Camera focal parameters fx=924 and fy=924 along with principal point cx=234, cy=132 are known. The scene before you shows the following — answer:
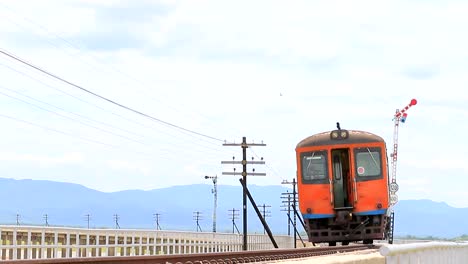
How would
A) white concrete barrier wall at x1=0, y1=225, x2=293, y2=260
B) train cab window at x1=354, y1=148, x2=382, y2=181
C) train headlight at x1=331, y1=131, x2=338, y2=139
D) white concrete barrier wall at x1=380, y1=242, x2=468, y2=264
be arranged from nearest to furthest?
white concrete barrier wall at x1=380, y1=242, x2=468, y2=264, white concrete barrier wall at x1=0, y1=225, x2=293, y2=260, train cab window at x1=354, y1=148, x2=382, y2=181, train headlight at x1=331, y1=131, x2=338, y2=139

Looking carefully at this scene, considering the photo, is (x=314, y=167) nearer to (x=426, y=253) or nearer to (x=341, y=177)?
(x=341, y=177)

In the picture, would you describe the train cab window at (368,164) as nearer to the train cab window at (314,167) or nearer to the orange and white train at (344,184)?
the orange and white train at (344,184)

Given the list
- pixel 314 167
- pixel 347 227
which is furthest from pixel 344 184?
pixel 347 227

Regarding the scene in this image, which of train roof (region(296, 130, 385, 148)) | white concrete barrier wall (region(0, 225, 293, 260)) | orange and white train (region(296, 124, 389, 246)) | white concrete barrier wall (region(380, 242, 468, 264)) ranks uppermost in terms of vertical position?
train roof (region(296, 130, 385, 148))

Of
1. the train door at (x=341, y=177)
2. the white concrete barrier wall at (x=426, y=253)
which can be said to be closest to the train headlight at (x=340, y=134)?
the train door at (x=341, y=177)

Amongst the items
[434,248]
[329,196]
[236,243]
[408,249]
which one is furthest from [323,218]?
[236,243]

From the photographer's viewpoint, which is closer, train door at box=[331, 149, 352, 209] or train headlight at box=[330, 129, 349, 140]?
train headlight at box=[330, 129, 349, 140]

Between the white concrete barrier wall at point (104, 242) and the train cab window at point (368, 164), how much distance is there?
292 inches

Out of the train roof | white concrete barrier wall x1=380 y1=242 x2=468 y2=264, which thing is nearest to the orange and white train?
the train roof

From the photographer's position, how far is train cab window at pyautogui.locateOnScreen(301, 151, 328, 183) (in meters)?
27.8

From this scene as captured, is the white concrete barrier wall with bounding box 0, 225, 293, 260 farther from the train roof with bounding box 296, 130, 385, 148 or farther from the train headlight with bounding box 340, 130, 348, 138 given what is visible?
the train headlight with bounding box 340, 130, 348, 138

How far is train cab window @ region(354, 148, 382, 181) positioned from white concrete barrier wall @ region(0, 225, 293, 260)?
292 inches

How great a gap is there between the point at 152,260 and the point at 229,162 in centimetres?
4744

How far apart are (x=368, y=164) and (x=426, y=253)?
44.3 feet
